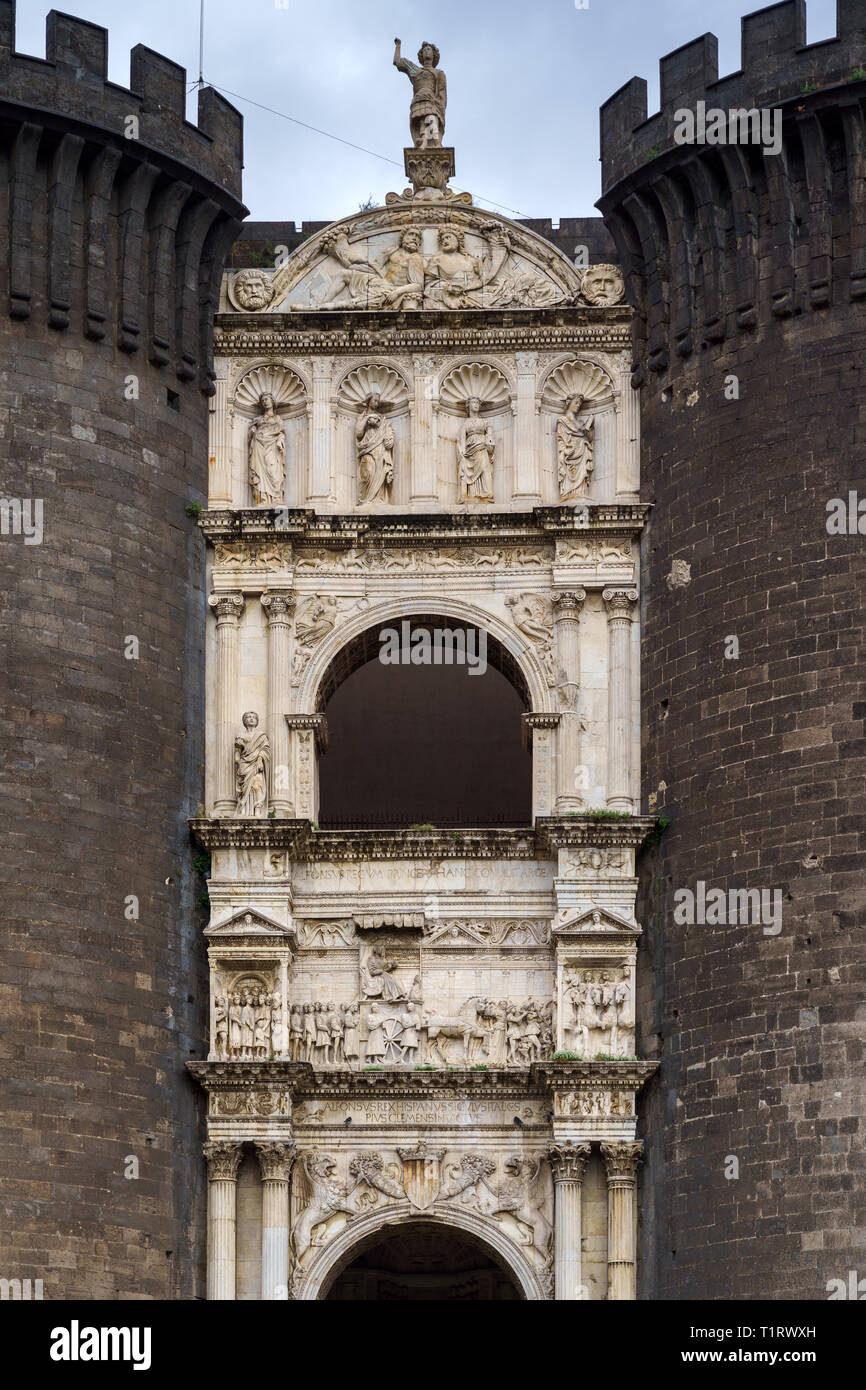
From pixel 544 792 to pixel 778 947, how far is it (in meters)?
3.46

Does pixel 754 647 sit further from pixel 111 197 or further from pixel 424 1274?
pixel 424 1274

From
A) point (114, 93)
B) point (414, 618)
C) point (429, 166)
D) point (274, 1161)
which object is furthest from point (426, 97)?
point (274, 1161)

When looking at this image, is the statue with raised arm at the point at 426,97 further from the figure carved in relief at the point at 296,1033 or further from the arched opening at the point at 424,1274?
the arched opening at the point at 424,1274

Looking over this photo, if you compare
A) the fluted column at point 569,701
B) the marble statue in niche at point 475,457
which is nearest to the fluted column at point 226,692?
the marble statue in niche at point 475,457

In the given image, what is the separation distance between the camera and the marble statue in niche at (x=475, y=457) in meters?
34.9

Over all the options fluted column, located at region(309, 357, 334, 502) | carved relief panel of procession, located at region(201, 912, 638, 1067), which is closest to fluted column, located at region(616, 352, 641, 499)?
fluted column, located at region(309, 357, 334, 502)

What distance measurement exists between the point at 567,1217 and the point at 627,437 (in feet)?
28.2

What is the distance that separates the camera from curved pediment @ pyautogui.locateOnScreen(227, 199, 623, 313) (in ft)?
116

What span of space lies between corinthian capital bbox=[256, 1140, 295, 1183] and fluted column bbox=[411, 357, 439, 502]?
24.0 ft

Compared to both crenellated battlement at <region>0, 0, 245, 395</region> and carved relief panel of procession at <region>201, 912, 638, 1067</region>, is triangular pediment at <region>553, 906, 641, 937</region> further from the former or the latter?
crenellated battlement at <region>0, 0, 245, 395</region>

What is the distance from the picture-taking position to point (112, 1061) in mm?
31656

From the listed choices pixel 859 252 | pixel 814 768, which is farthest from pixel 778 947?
pixel 859 252

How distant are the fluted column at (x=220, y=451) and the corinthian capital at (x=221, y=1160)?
279 inches

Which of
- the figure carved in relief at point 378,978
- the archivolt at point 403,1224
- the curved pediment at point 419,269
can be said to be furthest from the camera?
the curved pediment at point 419,269
